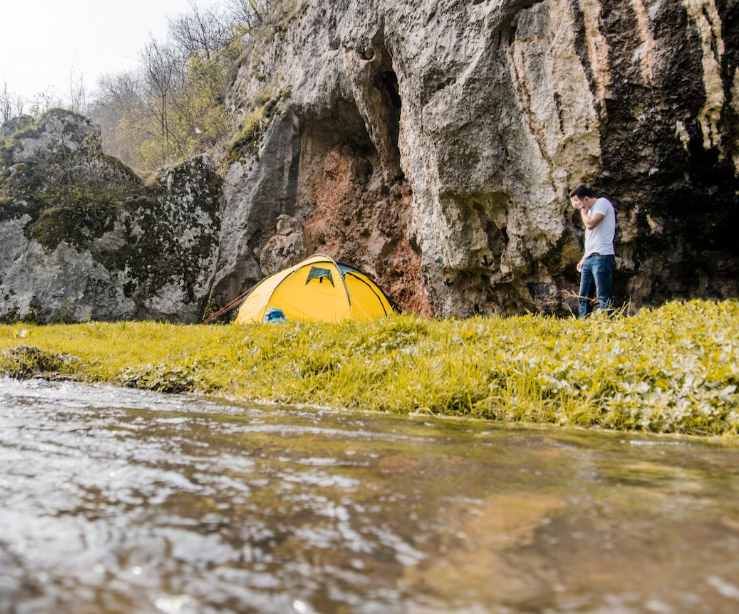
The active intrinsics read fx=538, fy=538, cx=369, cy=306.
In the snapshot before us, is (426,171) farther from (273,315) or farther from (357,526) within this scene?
(357,526)

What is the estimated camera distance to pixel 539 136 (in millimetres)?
8633

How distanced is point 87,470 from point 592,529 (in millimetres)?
1706

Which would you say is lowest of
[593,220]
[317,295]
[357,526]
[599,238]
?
[357,526]

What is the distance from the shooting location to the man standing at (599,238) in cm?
742

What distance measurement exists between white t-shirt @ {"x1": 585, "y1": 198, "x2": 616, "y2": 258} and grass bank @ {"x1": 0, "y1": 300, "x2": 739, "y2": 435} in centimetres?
132

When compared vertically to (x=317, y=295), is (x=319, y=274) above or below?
above

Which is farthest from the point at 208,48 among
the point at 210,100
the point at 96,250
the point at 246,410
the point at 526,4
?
the point at 246,410

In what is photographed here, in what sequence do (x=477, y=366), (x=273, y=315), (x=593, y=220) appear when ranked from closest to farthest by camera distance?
(x=477, y=366)
(x=593, y=220)
(x=273, y=315)

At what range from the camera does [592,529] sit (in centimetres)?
138

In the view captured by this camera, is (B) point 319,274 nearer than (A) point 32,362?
No

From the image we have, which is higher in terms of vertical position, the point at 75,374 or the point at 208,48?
the point at 208,48

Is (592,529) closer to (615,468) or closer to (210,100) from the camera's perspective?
(615,468)

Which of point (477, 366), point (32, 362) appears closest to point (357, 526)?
point (477, 366)

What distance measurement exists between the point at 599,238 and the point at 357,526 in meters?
7.00
